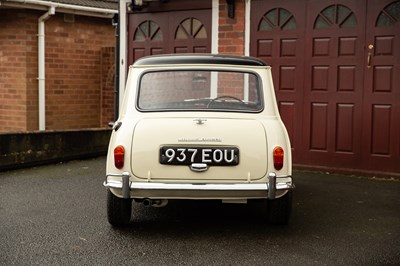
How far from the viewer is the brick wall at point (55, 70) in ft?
41.0

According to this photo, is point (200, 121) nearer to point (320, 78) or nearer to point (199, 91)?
point (199, 91)

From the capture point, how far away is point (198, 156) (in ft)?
17.6

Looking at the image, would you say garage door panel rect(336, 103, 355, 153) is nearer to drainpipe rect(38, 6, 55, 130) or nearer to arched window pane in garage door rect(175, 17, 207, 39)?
arched window pane in garage door rect(175, 17, 207, 39)

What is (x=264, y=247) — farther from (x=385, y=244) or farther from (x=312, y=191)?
(x=312, y=191)

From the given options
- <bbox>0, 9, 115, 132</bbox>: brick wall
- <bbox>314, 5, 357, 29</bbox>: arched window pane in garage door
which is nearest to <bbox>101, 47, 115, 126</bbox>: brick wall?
<bbox>0, 9, 115, 132</bbox>: brick wall

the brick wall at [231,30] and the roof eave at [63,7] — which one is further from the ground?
the roof eave at [63,7]

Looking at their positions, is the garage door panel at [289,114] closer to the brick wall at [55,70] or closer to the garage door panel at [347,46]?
the garage door panel at [347,46]

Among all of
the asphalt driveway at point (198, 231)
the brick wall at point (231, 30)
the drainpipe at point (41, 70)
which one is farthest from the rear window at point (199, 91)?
the drainpipe at point (41, 70)

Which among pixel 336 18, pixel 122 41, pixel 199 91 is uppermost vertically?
pixel 336 18

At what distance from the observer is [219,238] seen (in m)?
5.55

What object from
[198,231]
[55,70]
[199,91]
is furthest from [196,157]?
[55,70]

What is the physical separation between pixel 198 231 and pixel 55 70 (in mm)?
8073

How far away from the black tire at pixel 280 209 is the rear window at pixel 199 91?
0.88 metres

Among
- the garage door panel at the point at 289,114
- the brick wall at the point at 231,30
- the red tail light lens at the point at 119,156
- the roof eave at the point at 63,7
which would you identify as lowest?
the red tail light lens at the point at 119,156
